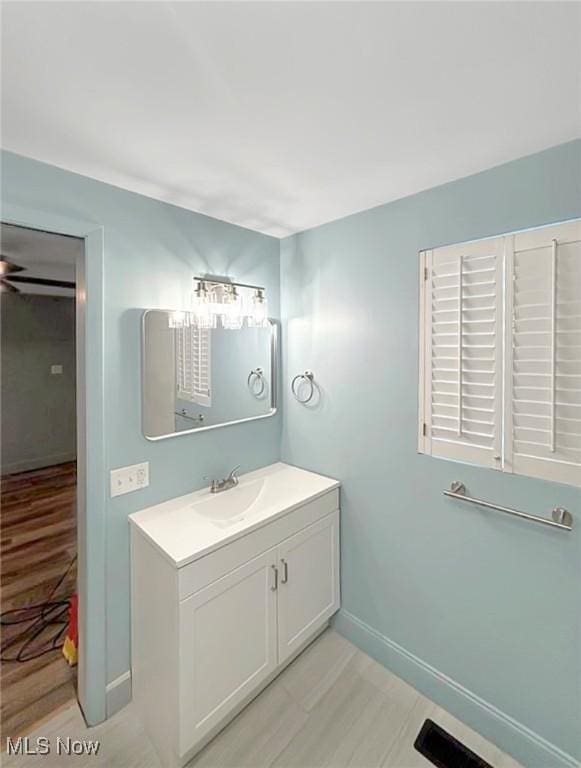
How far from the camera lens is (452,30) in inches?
32.9

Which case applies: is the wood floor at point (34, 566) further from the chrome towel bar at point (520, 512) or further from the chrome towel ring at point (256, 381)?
the chrome towel bar at point (520, 512)

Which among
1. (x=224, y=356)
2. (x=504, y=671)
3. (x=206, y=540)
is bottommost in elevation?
(x=504, y=671)

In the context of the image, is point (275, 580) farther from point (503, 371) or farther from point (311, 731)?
point (503, 371)

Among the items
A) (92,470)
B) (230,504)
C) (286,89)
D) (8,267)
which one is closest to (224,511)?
(230,504)

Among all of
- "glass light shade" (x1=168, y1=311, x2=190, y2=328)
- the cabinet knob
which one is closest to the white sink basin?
the cabinet knob

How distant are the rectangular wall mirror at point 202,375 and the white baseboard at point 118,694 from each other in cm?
110

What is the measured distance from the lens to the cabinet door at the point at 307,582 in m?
1.72

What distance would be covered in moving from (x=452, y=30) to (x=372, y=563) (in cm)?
208

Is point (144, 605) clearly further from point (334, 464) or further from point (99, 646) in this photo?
point (334, 464)

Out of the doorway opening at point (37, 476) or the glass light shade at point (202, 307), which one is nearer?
the doorway opening at point (37, 476)

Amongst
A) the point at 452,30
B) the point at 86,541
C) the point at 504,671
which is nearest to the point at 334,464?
the point at 504,671

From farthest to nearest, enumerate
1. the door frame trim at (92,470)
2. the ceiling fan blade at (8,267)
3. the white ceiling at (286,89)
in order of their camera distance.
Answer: the ceiling fan blade at (8,267) < the door frame trim at (92,470) < the white ceiling at (286,89)

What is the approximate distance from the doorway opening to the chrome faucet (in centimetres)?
95

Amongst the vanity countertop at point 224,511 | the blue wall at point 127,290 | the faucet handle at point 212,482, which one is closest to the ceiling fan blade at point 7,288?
the blue wall at point 127,290
